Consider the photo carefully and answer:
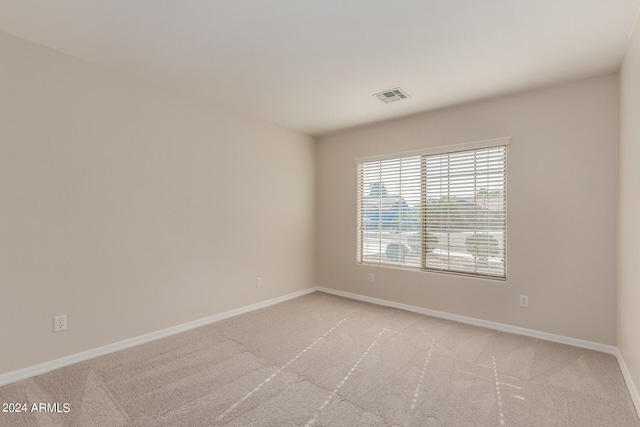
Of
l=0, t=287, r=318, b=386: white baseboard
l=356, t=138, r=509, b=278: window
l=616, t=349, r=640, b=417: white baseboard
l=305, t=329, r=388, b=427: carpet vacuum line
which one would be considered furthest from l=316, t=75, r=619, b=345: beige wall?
l=0, t=287, r=318, b=386: white baseboard

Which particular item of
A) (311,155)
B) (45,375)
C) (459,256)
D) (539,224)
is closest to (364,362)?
(459,256)

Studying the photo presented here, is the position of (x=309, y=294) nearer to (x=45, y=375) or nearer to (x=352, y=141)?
(x=352, y=141)

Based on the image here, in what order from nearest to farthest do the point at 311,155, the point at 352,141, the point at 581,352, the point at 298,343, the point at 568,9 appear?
the point at 568,9
the point at 581,352
the point at 298,343
the point at 352,141
the point at 311,155

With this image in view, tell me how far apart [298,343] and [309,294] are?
6.03 ft

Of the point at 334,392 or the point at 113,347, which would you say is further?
the point at 113,347

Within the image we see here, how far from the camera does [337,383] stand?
88.0 inches

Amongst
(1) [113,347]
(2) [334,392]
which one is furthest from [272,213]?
(2) [334,392]

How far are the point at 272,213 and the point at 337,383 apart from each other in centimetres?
255

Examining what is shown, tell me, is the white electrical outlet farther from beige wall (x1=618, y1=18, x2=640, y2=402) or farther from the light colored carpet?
beige wall (x1=618, y1=18, x2=640, y2=402)

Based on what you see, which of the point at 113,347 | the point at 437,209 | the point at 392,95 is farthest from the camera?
the point at 437,209

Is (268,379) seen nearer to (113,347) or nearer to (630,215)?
(113,347)

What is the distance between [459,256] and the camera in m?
3.63

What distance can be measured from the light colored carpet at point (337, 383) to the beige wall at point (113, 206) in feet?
1.35

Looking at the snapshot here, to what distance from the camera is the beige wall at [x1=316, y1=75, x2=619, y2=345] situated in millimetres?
2773
